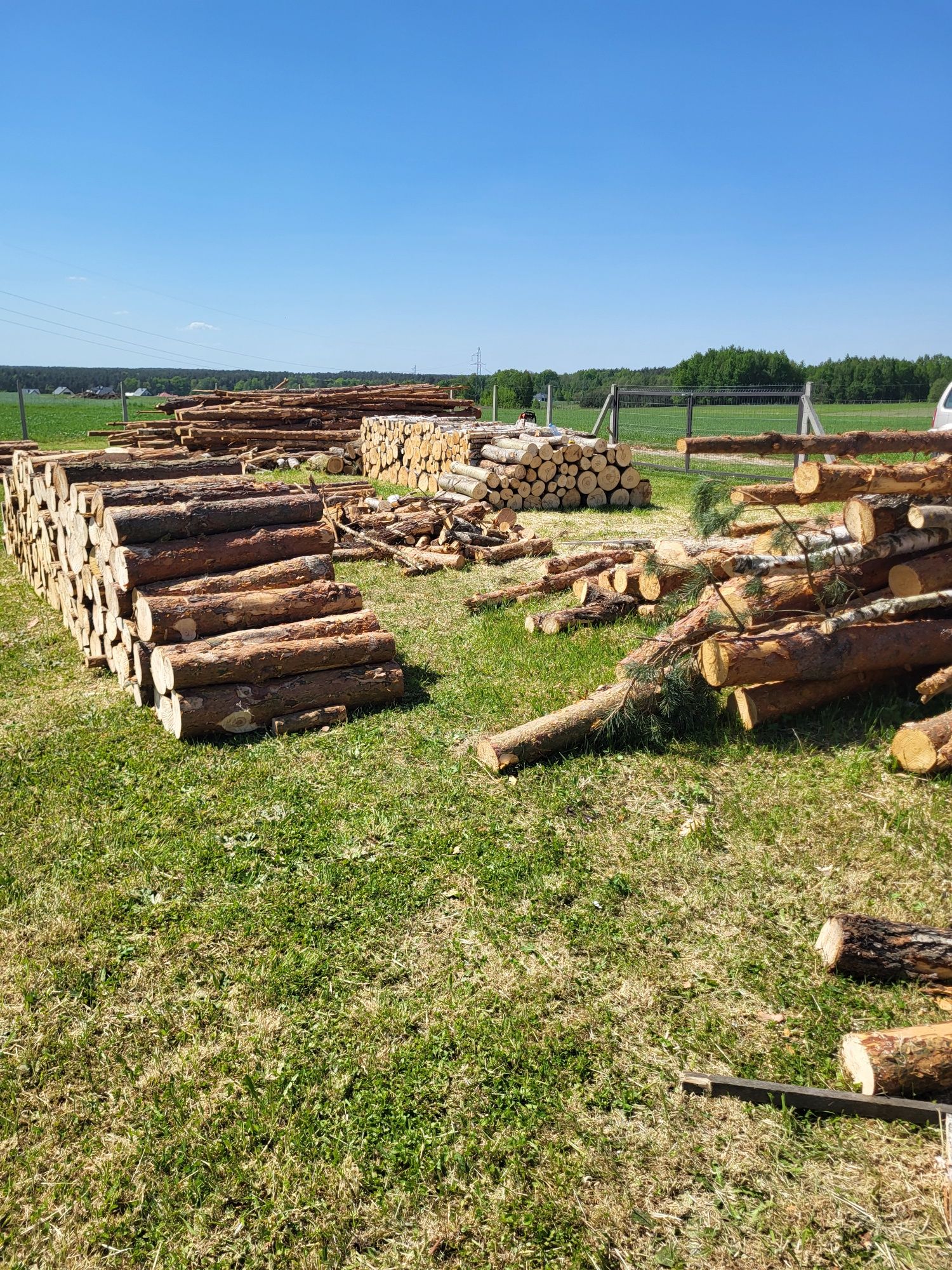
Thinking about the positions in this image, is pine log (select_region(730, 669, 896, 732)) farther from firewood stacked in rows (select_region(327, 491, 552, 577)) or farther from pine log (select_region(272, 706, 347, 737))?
firewood stacked in rows (select_region(327, 491, 552, 577))

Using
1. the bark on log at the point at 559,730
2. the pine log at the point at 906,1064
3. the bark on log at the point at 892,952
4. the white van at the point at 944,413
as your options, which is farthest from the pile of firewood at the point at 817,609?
the white van at the point at 944,413

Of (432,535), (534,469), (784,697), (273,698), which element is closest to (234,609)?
(273,698)

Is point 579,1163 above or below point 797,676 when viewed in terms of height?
below

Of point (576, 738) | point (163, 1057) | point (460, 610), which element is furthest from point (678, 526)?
point (163, 1057)

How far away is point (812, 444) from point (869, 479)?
43 centimetres

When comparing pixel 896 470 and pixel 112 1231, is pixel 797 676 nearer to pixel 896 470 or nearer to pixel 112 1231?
pixel 896 470

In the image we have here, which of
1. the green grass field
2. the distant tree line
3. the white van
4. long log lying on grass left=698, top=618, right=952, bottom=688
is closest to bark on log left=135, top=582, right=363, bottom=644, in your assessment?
the green grass field

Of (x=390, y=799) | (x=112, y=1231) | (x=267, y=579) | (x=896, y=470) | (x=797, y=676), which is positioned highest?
(x=896, y=470)

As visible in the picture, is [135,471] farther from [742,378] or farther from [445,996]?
[742,378]

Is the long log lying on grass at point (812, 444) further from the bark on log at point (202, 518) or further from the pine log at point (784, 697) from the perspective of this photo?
the bark on log at point (202, 518)

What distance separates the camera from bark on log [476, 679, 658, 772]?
5066mm

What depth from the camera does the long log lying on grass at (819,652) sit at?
5.22m

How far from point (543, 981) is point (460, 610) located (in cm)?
550

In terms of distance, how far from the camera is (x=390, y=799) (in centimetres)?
473
